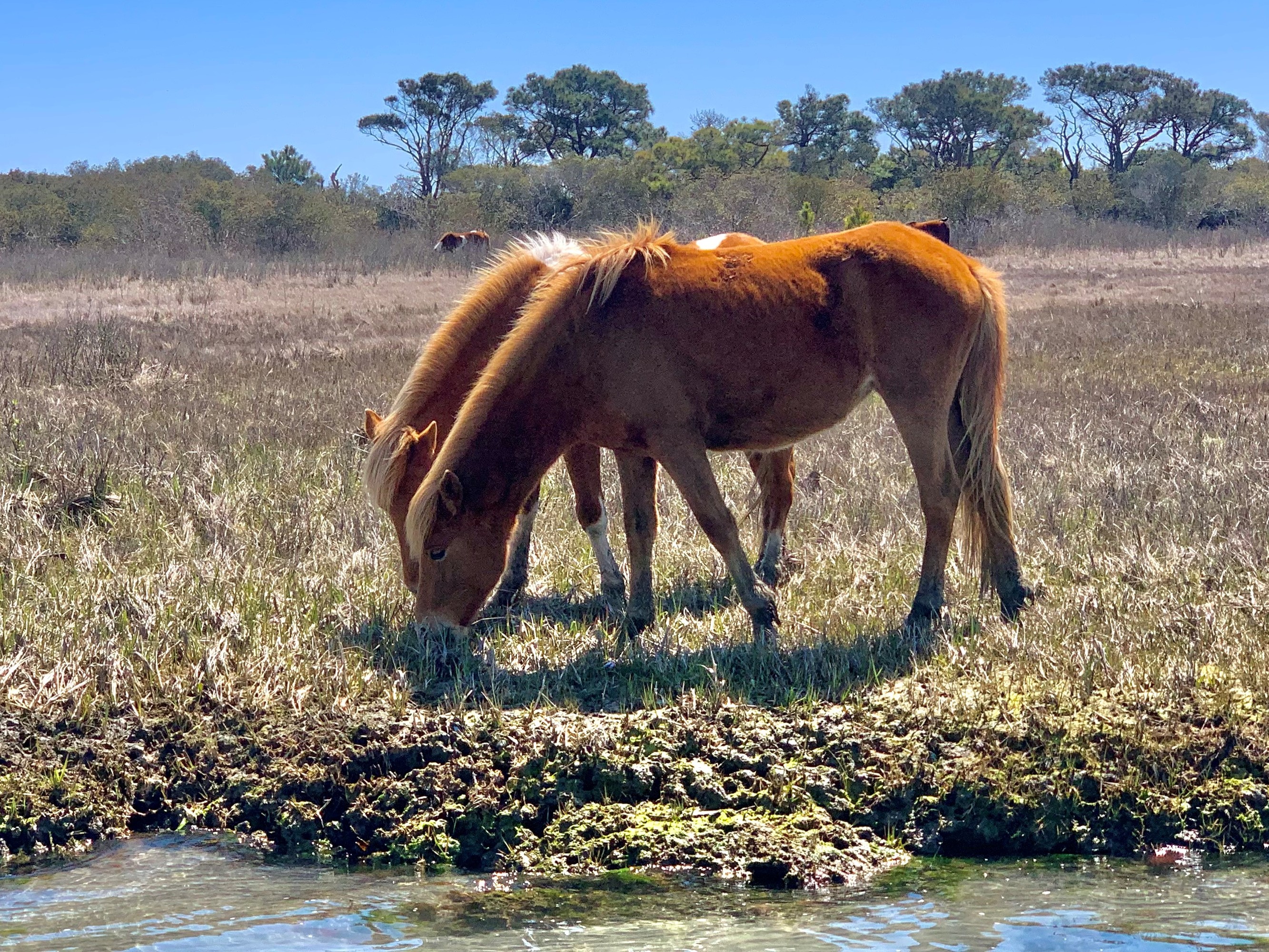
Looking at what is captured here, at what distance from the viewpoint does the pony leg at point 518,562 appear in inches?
240

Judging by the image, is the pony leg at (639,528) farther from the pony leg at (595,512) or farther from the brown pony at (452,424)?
the pony leg at (595,512)

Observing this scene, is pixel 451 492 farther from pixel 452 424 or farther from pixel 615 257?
pixel 615 257

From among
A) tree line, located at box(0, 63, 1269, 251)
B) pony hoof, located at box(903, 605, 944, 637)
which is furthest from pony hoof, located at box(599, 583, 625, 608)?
tree line, located at box(0, 63, 1269, 251)

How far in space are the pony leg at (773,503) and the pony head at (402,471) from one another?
1926 mm

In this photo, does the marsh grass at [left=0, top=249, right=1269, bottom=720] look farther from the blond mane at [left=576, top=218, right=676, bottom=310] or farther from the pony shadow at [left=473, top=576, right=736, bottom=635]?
the blond mane at [left=576, top=218, right=676, bottom=310]

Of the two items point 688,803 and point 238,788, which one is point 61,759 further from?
point 688,803

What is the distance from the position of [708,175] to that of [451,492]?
3769 cm

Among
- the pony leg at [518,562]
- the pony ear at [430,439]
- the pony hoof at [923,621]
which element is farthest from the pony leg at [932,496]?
the pony ear at [430,439]

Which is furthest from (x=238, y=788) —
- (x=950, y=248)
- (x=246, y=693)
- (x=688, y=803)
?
(x=950, y=248)

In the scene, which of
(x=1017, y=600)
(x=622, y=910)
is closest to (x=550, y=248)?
(x=1017, y=600)

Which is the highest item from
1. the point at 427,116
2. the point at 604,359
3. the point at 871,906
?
the point at 427,116

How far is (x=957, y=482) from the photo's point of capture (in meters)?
5.61

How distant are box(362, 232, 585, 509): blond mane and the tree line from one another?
22156mm

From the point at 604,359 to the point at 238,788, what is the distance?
2.16 m
